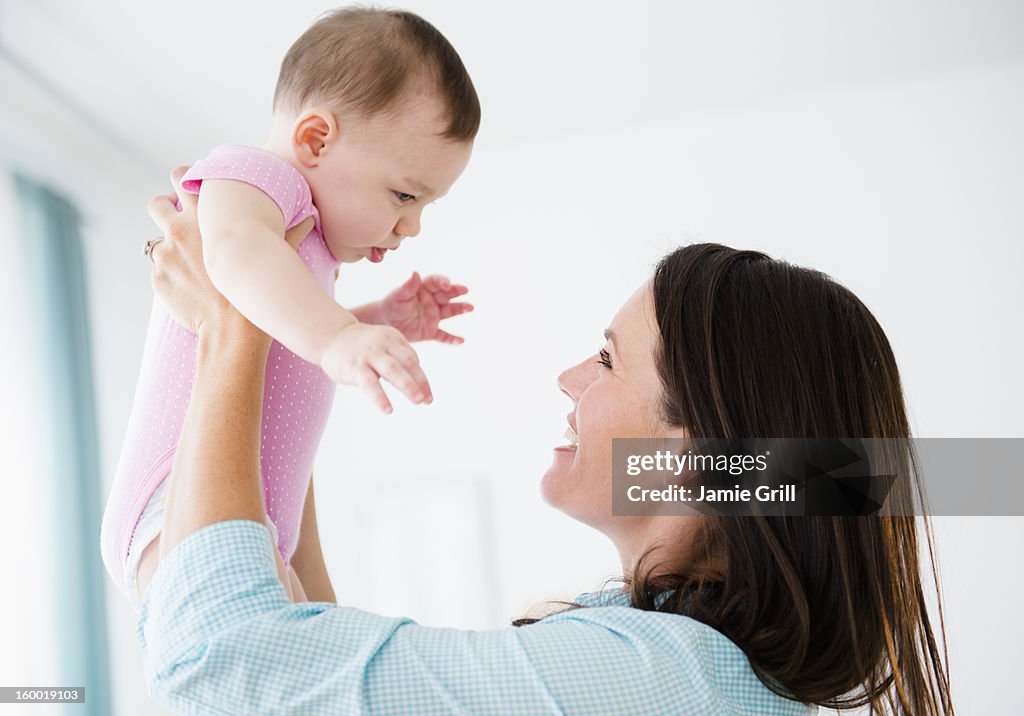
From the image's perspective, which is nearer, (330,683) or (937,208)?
(330,683)

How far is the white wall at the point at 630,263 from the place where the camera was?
3064 millimetres

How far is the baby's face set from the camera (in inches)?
41.7

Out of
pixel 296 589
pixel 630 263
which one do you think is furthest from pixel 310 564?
pixel 630 263

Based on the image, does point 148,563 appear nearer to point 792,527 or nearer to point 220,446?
point 220,446

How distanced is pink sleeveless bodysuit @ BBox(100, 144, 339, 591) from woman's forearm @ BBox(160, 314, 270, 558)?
0.43 feet

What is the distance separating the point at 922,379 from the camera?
318 centimetres

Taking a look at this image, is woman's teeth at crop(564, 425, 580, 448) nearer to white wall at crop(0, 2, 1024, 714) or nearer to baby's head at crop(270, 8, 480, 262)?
baby's head at crop(270, 8, 480, 262)

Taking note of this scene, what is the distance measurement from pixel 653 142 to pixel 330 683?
3.15 m

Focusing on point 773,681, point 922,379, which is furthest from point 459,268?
point 773,681

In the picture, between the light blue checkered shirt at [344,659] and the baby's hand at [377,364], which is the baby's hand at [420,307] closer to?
the baby's hand at [377,364]

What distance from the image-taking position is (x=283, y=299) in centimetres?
84

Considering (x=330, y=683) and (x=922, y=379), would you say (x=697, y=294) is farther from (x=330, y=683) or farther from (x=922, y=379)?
(x=922, y=379)

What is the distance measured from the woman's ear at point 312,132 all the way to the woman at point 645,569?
14 cm

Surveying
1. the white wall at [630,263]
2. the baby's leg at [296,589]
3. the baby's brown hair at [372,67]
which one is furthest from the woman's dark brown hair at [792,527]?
the white wall at [630,263]
